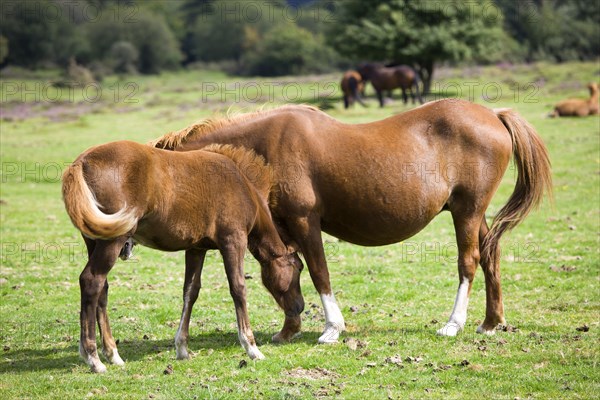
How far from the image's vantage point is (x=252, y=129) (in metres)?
7.96

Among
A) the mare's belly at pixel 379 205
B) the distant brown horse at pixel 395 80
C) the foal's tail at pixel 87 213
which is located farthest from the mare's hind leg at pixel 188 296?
the distant brown horse at pixel 395 80

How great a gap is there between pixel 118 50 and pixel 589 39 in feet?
141

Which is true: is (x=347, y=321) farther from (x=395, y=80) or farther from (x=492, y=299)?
(x=395, y=80)

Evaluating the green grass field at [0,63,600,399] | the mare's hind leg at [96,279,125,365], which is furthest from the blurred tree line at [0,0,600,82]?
the mare's hind leg at [96,279,125,365]

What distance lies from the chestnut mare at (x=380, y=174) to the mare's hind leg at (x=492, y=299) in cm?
1

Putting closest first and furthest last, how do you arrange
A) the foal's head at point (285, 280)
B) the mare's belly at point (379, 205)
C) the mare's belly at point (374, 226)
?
the foal's head at point (285, 280) → the mare's belly at point (379, 205) → the mare's belly at point (374, 226)

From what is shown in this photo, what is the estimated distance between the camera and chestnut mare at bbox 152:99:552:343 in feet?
25.9

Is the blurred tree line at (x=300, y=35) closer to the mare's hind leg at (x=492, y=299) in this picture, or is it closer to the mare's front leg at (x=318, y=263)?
the mare's hind leg at (x=492, y=299)

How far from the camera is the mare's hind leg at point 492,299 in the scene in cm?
826

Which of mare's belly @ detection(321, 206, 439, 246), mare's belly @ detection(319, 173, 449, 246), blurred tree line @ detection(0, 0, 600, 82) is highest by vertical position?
mare's belly @ detection(319, 173, 449, 246)

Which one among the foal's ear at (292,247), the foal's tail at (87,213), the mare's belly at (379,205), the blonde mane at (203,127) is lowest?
the foal's ear at (292,247)

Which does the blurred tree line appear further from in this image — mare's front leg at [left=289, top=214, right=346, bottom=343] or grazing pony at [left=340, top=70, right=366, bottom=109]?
mare's front leg at [left=289, top=214, right=346, bottom=343]

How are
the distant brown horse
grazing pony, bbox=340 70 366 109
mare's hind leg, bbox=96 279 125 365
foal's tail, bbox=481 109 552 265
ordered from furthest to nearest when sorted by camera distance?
the distant brown horse < grazing pony, bbox=340 70 366 109 < foal's tail, bbox=481 109 552 265 < mare's hind leg, bbox=96 279 125 365

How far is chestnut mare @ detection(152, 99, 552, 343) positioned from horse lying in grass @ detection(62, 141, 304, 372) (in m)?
0.30
